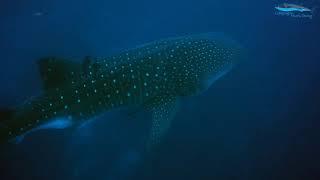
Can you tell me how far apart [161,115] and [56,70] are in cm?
92

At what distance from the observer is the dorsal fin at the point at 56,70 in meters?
2.60

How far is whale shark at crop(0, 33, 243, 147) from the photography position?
258 cm

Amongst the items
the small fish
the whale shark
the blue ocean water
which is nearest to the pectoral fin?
the whale shark

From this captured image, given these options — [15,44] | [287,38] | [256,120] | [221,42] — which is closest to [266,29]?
[287,38]

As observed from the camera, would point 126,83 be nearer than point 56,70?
No

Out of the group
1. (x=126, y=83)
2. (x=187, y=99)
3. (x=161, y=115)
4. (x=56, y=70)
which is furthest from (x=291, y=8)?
(x=56, y=70)

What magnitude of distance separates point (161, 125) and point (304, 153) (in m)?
2.12

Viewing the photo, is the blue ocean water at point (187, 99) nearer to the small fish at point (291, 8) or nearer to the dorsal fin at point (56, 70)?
the small fish at point (291, 8)

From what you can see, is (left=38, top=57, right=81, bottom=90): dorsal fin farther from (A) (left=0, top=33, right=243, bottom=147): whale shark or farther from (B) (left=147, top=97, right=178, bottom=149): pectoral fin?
(B) (left=147, top=97, right=178, bottom=149): pectoral fin

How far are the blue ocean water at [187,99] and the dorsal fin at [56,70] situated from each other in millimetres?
983

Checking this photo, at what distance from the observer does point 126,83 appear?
9.17ft

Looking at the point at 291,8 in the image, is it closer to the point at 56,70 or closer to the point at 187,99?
the point at 187,99

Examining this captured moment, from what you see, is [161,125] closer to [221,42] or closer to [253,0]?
[221,42]

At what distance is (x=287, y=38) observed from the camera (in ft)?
14.2
